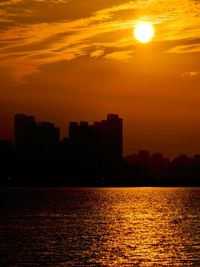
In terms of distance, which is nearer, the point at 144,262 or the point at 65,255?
the point at 144,262

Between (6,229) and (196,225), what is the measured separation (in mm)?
42499

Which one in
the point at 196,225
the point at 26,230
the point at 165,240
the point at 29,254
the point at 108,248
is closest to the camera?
the point at 29,254

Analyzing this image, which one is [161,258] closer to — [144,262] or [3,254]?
[144,262]

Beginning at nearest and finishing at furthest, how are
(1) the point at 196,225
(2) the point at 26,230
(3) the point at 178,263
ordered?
1. (3) the point at 178,263
2. (2) the point at 26,230
3. (1) the point at 196,225

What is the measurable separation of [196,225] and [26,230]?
3970cm

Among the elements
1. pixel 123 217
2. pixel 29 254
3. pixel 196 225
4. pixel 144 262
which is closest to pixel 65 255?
pixel 29 254

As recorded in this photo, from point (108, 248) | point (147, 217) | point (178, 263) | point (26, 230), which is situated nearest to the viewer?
point (178, 263)

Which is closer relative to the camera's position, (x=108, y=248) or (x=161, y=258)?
(x=161, y=258)

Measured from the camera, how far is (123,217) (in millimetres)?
184375

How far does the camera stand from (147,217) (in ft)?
602

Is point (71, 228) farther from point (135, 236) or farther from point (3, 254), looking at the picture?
point (3, 254)

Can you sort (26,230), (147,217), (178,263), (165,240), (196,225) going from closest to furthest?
(178,263) → (165,240) → (26,230) → (196,225) → (147,217)

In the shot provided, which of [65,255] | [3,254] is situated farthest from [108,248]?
[3,254]

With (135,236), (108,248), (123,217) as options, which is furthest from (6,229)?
(123,217)
